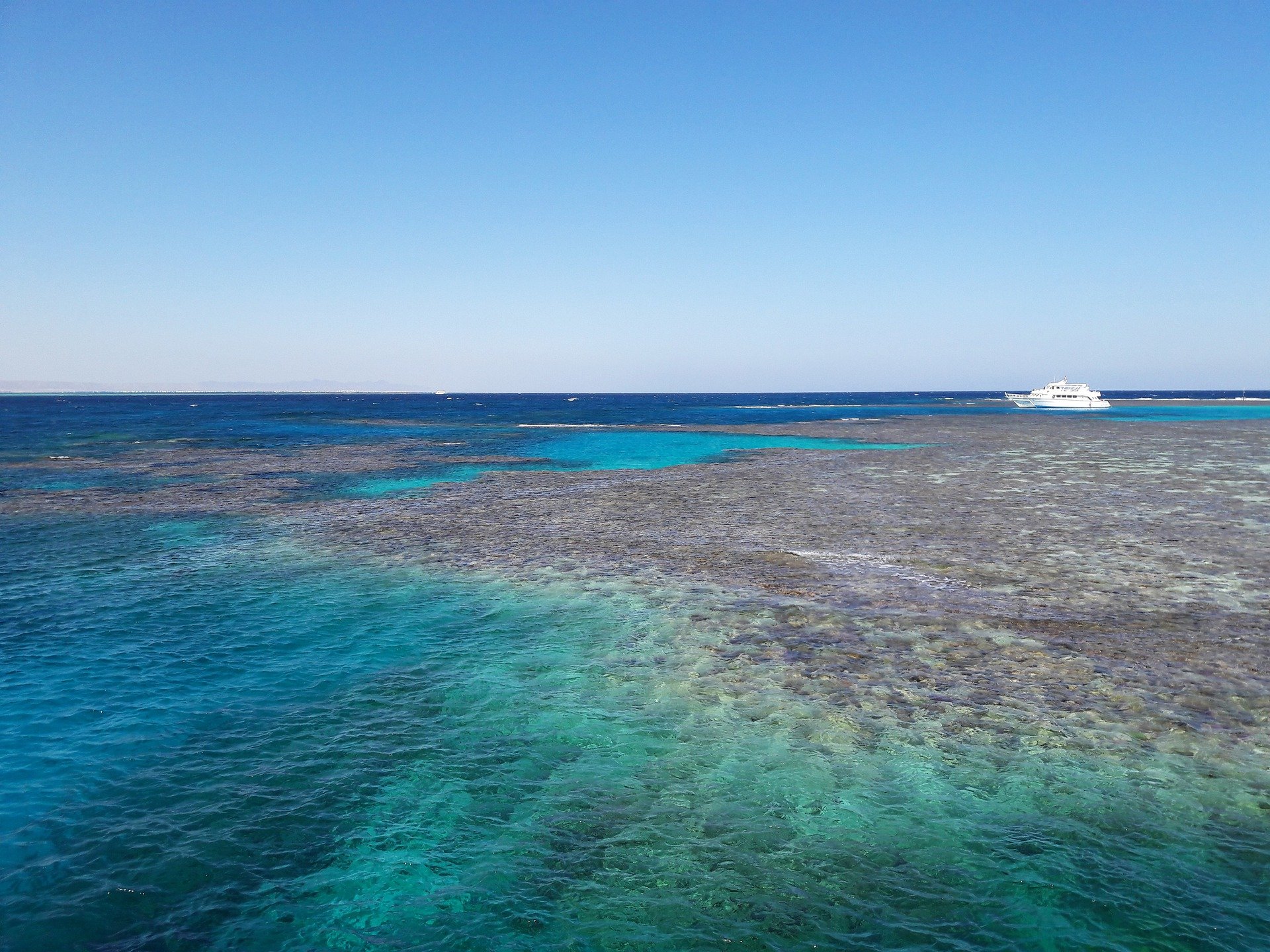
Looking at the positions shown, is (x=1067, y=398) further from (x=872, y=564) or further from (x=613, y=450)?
(x=872, y=564)

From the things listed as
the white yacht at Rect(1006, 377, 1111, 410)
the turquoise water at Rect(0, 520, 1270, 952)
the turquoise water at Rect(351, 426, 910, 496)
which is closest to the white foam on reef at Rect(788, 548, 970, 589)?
the turquoise water at Rect(0, 520, 1270, 952)

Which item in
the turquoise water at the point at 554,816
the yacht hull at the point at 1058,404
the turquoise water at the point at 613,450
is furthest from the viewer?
the yacht hull at the point at 1058,404

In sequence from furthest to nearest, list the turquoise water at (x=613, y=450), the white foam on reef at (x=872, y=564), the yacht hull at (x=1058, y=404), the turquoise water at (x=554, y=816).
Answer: the yacht hull at (x=1058, y=404)
the turquoise water at (x=613, y=450)
the white foam on reef at (x=872, y=564)
the turquoise water at (x=554, y=816)

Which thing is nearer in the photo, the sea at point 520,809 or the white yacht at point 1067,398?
the sea at point 520,809

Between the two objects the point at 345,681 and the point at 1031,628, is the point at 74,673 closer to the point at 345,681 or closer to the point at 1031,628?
the point at 345,681

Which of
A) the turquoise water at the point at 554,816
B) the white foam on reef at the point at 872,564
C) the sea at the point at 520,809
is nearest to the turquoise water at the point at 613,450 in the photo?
the white foam on reef at the point at 872,564

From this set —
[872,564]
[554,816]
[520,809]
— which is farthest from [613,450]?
[554,816]

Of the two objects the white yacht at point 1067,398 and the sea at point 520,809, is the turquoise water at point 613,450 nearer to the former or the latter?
the sea at point 520,809
